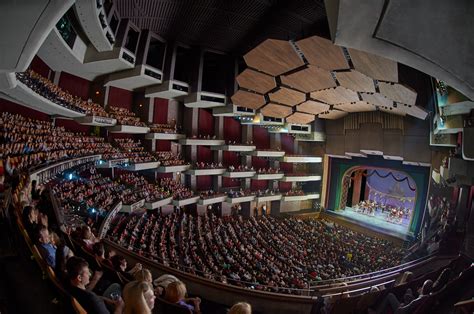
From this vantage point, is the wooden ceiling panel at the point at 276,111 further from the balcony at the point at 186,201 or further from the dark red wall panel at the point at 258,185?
the balcony at the point at 186,201

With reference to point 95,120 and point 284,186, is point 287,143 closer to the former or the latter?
point 284,186

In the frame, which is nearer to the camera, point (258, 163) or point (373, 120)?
point (373, 120)

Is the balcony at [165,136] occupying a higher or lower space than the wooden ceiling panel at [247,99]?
lower

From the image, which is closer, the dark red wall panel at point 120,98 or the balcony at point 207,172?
the dark red wall panel at point 120,98

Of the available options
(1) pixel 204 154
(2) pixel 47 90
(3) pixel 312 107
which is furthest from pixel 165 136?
(3) pixel 312 107

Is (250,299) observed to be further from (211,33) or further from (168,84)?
(211,33)

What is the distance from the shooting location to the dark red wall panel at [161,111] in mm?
15586

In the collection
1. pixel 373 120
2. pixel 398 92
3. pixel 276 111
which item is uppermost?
pixel 276 111

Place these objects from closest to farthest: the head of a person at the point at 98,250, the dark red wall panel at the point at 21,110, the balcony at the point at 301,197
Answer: the head of a person at the point at 98,250, the dark red wall panel at the point at 21,110, the balcony at the point at 301,197

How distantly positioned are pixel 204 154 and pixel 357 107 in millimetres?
9548

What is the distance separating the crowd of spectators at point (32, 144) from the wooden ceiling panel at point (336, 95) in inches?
398

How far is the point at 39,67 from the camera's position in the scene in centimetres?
930

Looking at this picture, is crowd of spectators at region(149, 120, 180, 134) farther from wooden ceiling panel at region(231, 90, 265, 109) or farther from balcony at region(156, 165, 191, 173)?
wooden ceiling panel at region(231, 90, 265, 109)

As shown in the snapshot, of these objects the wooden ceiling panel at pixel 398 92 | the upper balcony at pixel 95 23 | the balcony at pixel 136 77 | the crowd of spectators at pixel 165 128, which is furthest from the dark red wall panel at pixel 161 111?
the wooden ceiling panel at pixel 398 92
